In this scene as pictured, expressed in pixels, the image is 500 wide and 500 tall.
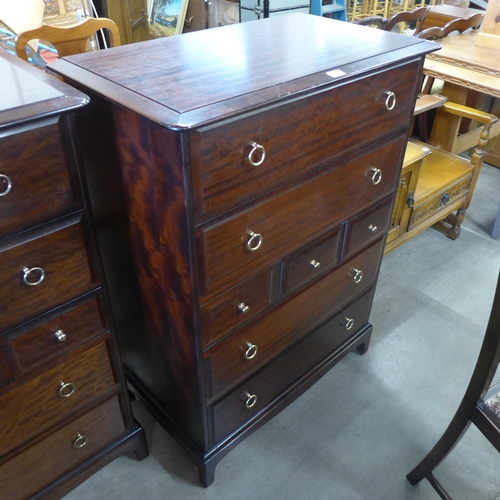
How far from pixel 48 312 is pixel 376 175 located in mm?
851

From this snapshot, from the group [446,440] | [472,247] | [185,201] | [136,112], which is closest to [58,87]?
[136,112]

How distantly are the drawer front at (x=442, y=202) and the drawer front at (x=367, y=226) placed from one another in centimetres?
73

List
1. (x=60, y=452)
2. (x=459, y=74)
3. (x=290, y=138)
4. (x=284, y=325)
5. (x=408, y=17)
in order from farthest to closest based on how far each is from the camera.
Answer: (x=408, y=17) < (x=459, y=74) < (x=284, y=325) < (x=60, y=452) < (x=290, y=138)

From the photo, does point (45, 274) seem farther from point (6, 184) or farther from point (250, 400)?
point (250, 400)

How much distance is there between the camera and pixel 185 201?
839mm

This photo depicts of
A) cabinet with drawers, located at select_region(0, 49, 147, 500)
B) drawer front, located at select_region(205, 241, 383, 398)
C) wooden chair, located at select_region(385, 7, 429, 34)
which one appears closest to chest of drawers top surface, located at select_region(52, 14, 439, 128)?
cabinet with drawers, located at select_region(0, 49, 147, 500)

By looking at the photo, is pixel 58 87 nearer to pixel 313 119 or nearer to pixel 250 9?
pixel 313 119

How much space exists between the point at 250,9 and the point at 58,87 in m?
2.53

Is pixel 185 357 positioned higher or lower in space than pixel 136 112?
lower

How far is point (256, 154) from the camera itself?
895mm

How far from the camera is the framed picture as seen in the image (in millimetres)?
3385

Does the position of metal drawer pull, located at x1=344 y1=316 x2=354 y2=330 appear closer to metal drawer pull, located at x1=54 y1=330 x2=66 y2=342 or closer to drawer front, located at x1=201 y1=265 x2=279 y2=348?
drawer front, located at x1=201 y1=265 x2=279 y2=348

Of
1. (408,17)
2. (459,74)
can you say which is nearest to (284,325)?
(459,74)

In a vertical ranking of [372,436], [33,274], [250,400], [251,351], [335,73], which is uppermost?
[335,73]
